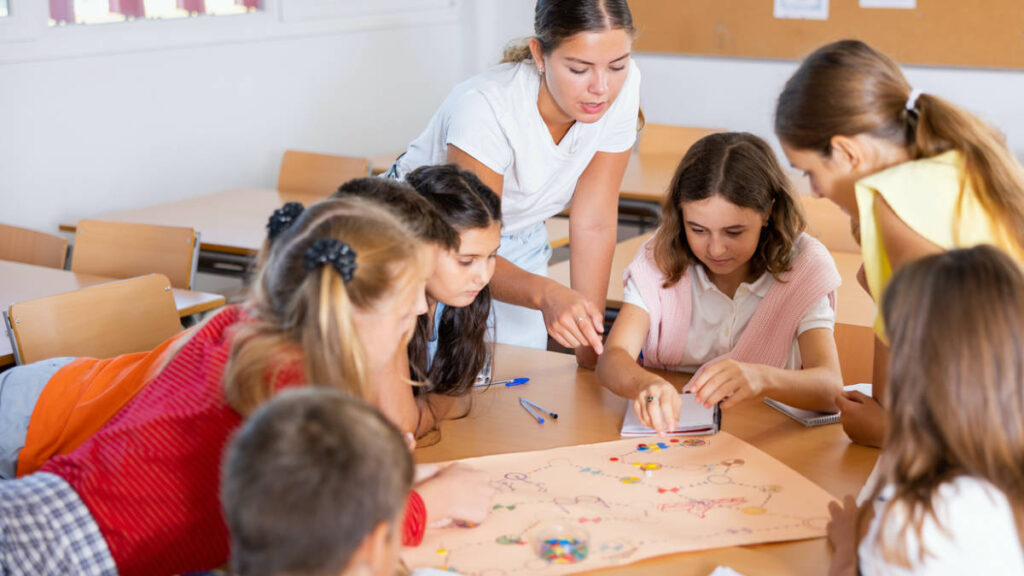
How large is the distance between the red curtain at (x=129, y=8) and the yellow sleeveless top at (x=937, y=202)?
10.9 ft

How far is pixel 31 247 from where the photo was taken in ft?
10.6

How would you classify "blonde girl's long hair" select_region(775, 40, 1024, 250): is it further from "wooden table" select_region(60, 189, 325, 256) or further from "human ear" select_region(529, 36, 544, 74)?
"wooden table" select_region(60, 189, 325, 256)

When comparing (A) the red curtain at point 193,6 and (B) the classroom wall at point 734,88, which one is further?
(B) the classroom wall at point 734,88

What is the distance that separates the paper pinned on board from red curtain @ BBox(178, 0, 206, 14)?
8.77 feet

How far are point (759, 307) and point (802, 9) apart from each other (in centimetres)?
332

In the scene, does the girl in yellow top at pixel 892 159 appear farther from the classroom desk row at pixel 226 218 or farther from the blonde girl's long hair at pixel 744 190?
the classroom desk row at pixel 226 218

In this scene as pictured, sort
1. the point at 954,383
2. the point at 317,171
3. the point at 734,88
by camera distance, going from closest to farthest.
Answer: the point at 954,383 < the point at 317,171 < the point at 734,88

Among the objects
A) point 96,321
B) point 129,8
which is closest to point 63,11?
point 129,8

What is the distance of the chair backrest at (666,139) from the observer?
15.8 ft

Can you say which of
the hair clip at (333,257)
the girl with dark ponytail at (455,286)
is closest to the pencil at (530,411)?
the girl with dark ponytail at (455,286)

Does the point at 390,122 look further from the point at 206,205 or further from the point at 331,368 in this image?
the point at 331,368

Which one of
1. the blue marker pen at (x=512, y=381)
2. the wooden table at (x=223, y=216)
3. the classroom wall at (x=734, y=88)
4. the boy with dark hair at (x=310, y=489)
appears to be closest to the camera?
the boy with dark hair at (x=310, y=489)

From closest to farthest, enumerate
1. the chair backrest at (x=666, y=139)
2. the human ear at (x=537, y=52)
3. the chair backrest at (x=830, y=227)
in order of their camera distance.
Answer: the human ear at (x=537, y=52) → the chair backrest at (x=830, y=227) → the chair backrest at (x=666, y=139)

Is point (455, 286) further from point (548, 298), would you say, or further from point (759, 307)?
point (759, 307)
